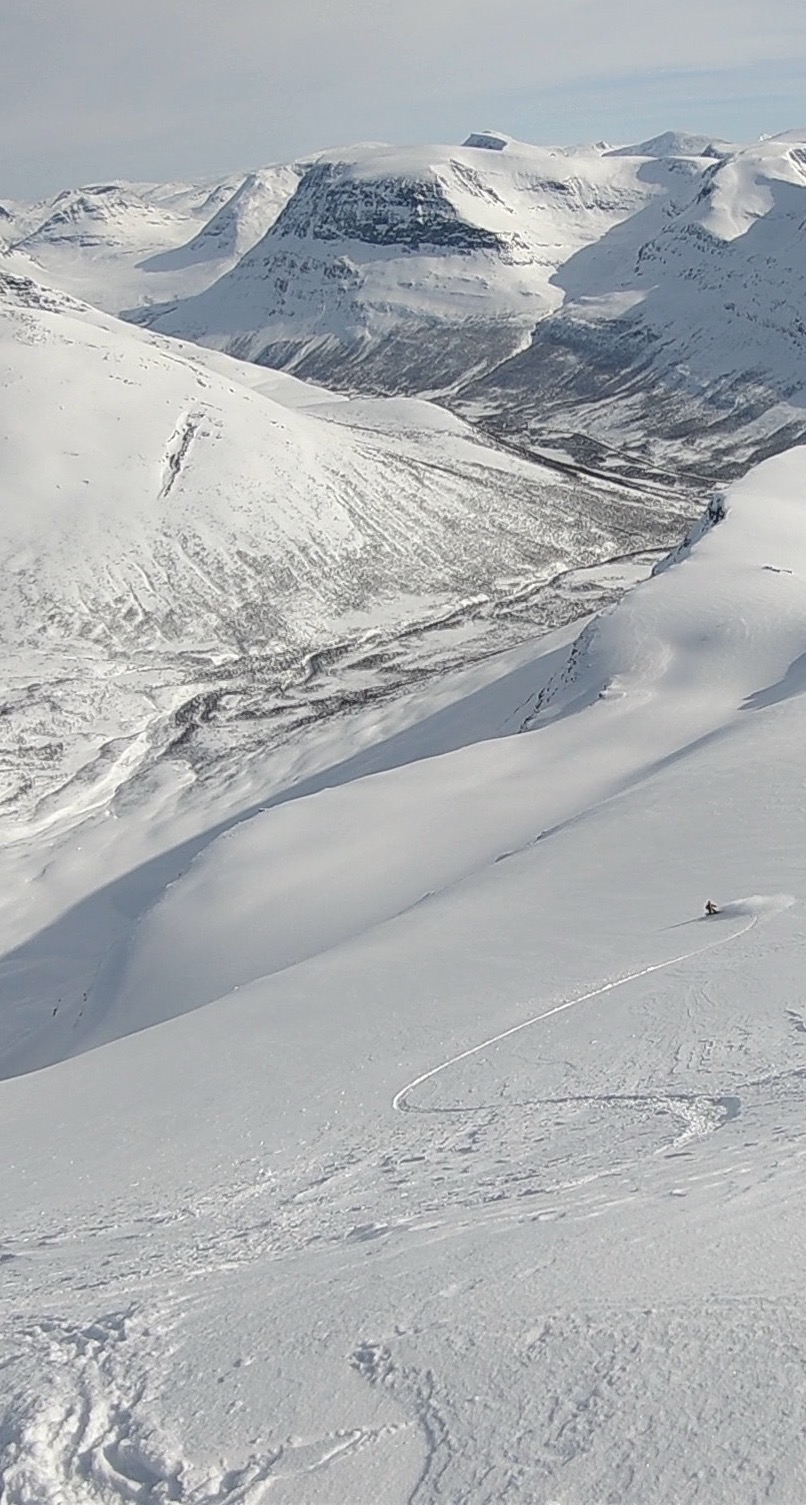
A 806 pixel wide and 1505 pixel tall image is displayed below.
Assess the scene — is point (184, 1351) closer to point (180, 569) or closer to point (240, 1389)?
point (240, 1389)

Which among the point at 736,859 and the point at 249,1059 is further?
the point at 736,859

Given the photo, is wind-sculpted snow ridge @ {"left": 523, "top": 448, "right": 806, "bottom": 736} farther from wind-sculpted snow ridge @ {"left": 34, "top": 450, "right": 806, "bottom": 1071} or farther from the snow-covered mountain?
the snow-covered mountain

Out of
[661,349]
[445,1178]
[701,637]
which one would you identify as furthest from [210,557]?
[661,349]

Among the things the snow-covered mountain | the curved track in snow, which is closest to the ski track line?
the curved track in snow

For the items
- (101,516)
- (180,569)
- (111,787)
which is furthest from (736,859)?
(101,516)

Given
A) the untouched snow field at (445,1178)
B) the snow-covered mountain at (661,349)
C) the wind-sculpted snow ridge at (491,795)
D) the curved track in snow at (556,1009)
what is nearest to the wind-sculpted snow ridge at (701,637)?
the wind-sculpted snow ridge at (491,795)
